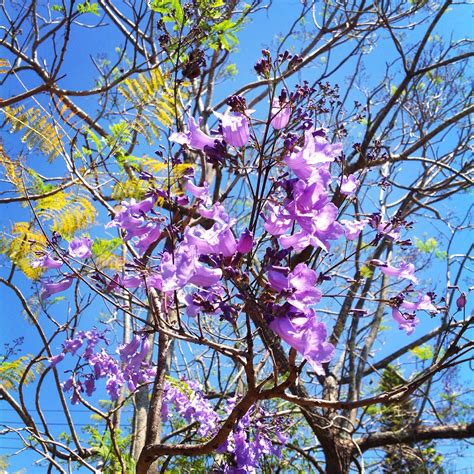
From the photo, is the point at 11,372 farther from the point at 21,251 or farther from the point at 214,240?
the point at 214,240

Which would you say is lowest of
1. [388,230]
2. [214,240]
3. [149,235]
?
[214,240]

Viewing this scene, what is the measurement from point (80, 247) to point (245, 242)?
60cm

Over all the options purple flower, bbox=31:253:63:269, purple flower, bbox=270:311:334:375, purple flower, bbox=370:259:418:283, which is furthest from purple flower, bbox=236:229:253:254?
purple flower, bbox=31:253:63:269

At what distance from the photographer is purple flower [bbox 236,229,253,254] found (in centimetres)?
92

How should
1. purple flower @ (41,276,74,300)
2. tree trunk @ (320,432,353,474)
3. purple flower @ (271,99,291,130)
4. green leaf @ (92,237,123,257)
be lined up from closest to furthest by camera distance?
1. purple flower @ (271,99,291,130)
2. purple flower @ (41,276,74,300)
3. green leaf @ (92,237,123,257)
4. tree trunk @ (320,432,353,474)

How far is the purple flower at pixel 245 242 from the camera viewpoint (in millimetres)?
922

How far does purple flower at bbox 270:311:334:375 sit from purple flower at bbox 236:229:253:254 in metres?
0.14

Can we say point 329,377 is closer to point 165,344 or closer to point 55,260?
point 165,344

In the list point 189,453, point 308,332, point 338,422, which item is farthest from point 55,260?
point 338,422

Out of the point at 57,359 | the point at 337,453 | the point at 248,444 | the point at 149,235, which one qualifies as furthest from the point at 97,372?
the point at 337,453

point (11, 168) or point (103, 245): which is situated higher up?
point (11, 168)

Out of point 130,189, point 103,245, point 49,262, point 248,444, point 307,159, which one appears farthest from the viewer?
point 130,189

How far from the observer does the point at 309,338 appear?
88cm

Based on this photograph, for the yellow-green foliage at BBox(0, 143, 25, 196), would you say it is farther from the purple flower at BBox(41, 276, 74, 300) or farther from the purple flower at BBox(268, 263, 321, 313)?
the purple flower at BBox(268, 263, 321, 313)
